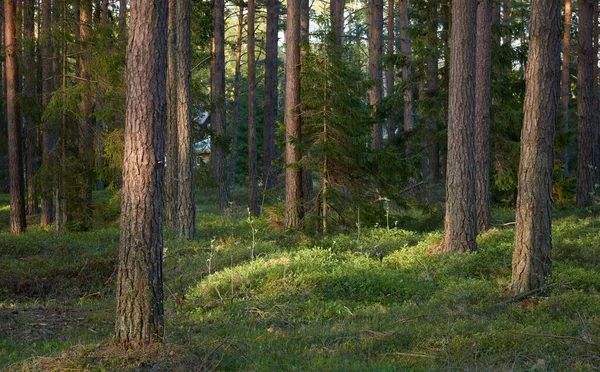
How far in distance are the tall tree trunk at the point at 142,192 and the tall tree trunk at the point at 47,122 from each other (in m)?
13.9

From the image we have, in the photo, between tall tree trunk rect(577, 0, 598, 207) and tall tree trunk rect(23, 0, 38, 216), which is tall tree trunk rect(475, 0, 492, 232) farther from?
tall tree trunk rect(23, 0, 38, 216)

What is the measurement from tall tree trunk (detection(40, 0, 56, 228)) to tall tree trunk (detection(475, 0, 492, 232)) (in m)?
12.1

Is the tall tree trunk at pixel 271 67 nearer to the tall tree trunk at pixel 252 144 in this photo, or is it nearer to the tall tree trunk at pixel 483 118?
the tall tree trunk at pixel 252 144

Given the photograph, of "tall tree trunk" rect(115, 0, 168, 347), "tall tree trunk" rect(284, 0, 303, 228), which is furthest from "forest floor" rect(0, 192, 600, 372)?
"tall tree trunk" rect(284, 0, 303, 228)

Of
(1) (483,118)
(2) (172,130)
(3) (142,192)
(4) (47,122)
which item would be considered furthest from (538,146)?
(4) (47,122)

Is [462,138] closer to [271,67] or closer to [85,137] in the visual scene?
[85,137]

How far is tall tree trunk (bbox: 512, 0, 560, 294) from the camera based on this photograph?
949 cm

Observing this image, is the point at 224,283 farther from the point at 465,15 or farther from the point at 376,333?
the point at 465,15

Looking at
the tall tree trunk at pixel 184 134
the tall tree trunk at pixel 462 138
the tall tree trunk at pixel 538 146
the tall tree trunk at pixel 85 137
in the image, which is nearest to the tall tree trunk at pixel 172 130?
the tall tree trunk at pixel 184 134

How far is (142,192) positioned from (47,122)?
49.9 feet

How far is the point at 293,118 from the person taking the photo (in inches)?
666

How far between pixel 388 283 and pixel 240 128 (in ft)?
119

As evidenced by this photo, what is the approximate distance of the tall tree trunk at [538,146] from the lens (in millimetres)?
9492

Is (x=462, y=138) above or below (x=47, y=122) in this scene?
below
